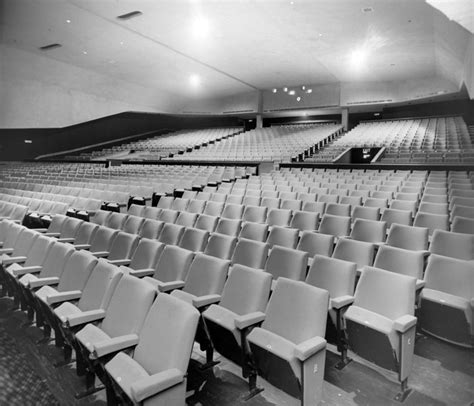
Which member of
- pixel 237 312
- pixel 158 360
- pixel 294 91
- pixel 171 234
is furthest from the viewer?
pixel 294 91

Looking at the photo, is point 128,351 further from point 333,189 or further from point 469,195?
point 469,195

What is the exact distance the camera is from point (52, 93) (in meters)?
5.52

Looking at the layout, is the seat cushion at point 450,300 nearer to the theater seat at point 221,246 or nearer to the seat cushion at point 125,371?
the theater seat at point 221,246

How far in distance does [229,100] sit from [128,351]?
24.2ft

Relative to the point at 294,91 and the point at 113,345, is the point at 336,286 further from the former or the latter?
the point at 294,91

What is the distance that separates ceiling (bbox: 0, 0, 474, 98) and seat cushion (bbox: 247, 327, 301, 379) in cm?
210

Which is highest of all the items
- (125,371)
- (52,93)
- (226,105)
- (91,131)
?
(226,105)

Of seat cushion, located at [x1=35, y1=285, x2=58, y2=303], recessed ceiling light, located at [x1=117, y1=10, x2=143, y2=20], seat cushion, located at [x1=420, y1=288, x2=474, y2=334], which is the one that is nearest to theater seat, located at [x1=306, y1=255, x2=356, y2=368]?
seat cushion, located at [x1=420, y1=288, x2=474, y2=334]

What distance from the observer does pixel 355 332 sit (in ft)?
3.00

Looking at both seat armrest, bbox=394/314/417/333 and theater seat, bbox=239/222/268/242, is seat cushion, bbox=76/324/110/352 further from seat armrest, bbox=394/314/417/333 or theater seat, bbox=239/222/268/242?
theater seat, bbox=239/222/268/242

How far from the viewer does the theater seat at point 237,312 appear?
87 centimetres

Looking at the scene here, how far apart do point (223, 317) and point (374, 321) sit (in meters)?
0.38

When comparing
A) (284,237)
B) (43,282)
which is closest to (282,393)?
(284,237)

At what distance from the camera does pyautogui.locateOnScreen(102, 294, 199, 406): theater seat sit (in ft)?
2.15
